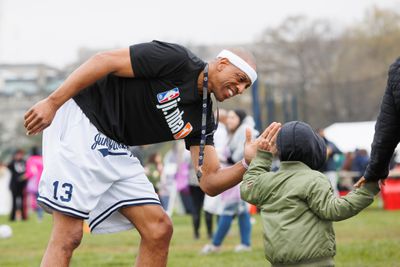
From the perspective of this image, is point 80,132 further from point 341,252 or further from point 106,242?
point 106,242

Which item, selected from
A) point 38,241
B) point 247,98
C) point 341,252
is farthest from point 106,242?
point 247,98

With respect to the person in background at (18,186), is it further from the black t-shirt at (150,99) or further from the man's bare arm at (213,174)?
the black t-shirt at (150,99)

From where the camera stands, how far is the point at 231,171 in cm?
545

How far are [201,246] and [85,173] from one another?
677 centimetres

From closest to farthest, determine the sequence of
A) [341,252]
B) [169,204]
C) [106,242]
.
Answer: [341,252] < [106,242] < [169,204]

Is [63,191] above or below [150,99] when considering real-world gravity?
below

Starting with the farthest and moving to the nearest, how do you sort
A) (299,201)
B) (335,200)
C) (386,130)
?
(299,201)
(335,200)
(386,130)

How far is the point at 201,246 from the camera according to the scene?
11812 millimetres

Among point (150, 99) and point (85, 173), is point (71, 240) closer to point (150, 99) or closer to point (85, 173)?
point (85, 173)

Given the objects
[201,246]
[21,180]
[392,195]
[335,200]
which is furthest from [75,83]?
[21,180]

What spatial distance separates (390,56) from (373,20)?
2.75 meters

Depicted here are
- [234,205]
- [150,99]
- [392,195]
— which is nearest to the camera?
[150,99]

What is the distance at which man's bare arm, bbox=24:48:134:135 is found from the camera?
16.4 ft

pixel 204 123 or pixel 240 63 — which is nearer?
pixel 240 63
